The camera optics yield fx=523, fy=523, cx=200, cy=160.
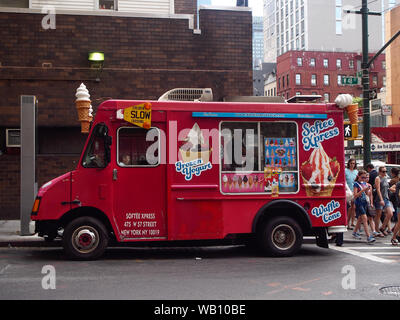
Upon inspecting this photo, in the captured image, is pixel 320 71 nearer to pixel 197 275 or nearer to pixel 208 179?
pixel 208 179

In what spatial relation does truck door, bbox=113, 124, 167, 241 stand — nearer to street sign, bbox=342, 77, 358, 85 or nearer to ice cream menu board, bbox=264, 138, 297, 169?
ice cream menu board, bbox=264, 138, 297, 169

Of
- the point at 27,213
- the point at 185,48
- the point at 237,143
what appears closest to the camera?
the point at 237,143

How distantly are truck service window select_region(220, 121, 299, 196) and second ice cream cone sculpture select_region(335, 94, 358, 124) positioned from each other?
3.09ft

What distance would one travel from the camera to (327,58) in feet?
273

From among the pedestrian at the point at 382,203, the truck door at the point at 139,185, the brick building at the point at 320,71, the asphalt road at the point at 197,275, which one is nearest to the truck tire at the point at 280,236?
the asphalt road at the point at 197,275

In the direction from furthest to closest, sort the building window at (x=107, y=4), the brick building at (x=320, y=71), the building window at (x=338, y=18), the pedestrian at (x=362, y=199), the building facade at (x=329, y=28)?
the building window at (x=338, y=18) → the building facade at (x=329, y=28) → the brick building at (x=320, y=71) → the building window at (x=107, y=4) → the pedestrian at (x=362, y=199)

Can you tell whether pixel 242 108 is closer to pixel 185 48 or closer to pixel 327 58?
pixel 185 48

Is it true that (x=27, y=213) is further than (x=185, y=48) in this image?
No

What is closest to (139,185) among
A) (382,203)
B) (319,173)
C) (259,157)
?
(259,157)

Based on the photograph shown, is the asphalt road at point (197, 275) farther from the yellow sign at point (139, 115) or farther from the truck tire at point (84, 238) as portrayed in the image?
the yellow sign at point (139, 115)

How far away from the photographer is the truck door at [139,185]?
8961 mm

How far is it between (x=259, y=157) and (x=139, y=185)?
2186 millimetres

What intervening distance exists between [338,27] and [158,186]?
312 ft

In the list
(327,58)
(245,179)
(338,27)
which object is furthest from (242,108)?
(338,27)
